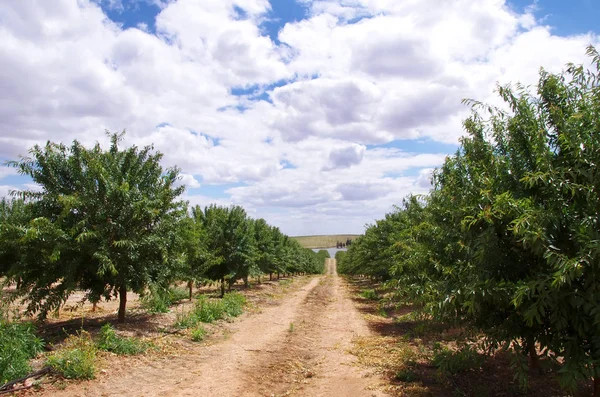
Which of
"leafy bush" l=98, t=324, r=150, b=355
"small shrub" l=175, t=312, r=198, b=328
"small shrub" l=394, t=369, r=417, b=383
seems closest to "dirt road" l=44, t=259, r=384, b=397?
"small shrub" l=394, t=369, r=417, b=383

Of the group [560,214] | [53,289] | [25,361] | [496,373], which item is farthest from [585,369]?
[53,289]

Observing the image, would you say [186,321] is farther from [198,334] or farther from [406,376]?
[406,376]

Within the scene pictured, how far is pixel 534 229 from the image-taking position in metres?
4.17

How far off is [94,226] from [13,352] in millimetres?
3932

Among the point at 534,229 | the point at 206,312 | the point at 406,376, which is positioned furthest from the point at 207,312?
the point at 534,229

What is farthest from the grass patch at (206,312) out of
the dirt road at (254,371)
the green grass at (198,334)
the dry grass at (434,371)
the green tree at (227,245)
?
the dry grass at (434,371)

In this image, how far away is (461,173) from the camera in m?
6.72

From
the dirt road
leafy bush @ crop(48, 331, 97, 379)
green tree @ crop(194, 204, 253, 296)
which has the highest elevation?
green tree @ crop(194, 204, 253, 296)

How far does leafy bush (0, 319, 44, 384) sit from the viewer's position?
6.47 metres

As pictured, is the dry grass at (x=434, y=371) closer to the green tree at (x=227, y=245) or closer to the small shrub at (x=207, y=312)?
the small shrub at (x=207, y=312)

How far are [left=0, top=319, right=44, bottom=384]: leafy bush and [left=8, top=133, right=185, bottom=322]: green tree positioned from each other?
1.94 metres

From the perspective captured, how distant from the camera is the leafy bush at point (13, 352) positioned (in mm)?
6469

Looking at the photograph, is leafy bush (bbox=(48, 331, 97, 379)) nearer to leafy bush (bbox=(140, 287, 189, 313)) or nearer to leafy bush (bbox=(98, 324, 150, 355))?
leafy bush (bbox=(98, 324, 150, 355))

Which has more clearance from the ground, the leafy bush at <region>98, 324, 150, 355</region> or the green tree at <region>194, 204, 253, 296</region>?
the green tree at <region>194, 204, 253, 296</region>
